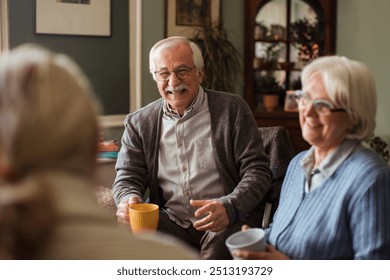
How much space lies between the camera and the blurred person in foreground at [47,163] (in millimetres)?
627

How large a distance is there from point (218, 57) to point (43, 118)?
9.80 feet

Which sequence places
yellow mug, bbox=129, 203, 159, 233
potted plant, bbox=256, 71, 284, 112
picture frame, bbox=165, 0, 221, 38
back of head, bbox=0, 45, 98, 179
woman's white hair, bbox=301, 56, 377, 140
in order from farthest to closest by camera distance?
1. potted plant, bbox=256, 71, 284, 112
2. picture frame, bbox=165, 0, 221, 38
3. yellow mug, bbox=129, 203, 159, 233
4. woman's white hair, bbox=301, 56, 377, 140
5. back of head, bbox=0, 45, 98, 179

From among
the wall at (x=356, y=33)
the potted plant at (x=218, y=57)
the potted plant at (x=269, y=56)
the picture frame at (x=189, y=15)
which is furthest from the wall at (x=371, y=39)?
the picture frame at (x=189, y=15)

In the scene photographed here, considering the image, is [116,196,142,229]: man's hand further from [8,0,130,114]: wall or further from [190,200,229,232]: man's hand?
[8,0,130,114]: wall

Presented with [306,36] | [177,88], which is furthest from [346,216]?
[306,36]

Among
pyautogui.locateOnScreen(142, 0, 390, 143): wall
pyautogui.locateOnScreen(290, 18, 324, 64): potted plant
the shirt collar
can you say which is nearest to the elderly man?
the shirt collar

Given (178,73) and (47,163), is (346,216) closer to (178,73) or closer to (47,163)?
(47,163)

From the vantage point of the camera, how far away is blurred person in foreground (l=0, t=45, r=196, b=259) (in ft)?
2.06

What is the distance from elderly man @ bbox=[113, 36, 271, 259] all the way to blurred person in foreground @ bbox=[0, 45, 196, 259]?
1.09 m

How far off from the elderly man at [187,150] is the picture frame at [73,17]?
62.6 inches

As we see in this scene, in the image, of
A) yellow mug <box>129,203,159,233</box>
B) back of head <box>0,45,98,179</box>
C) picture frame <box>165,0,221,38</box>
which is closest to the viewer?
back of head <box>0,45,98,179</box>

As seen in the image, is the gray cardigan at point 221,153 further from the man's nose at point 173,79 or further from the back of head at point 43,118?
the back of head at point 43,118

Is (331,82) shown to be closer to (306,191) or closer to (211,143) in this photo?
(306,191)

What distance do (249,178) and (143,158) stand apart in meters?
0.42
